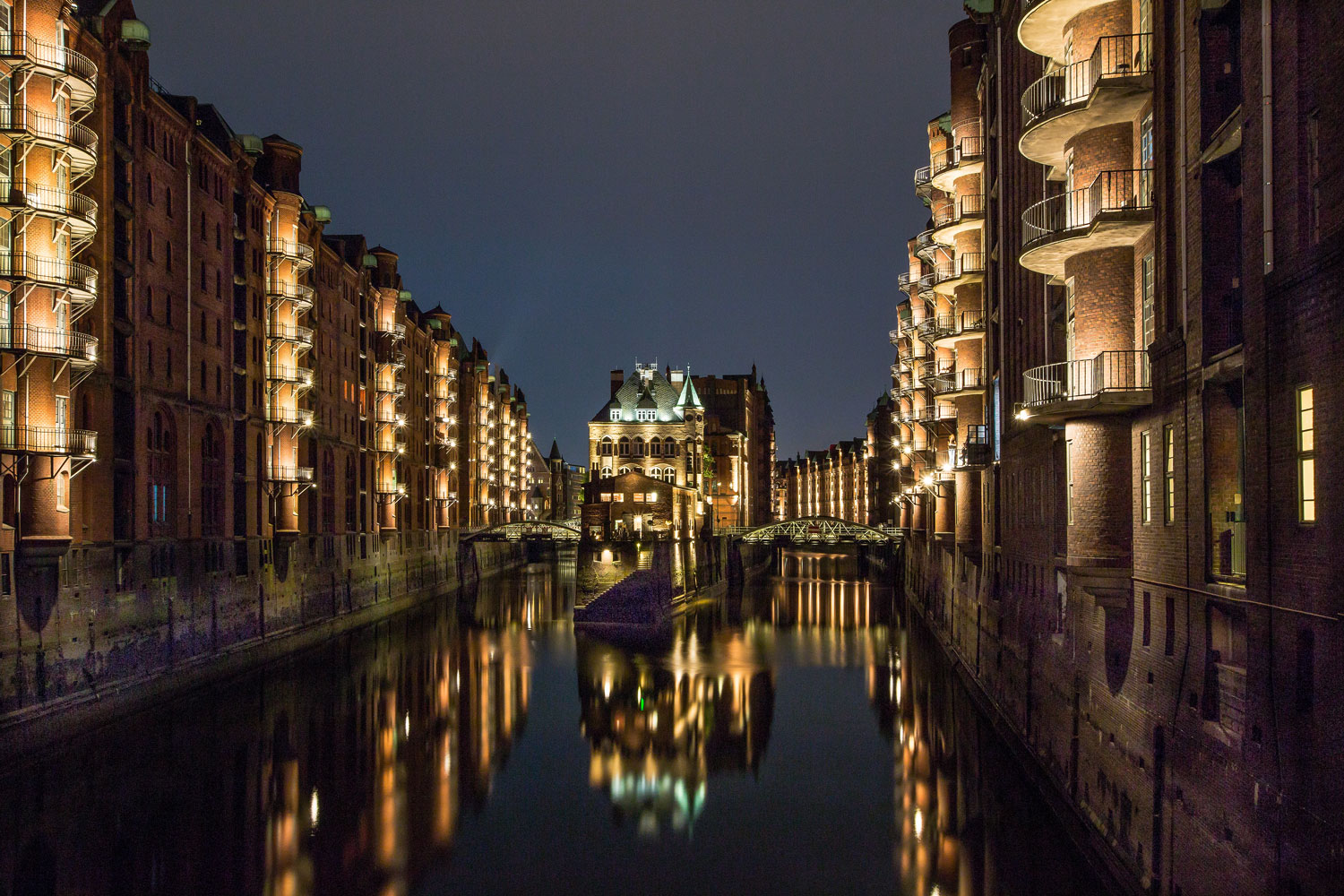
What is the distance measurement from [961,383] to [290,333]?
98.5ft

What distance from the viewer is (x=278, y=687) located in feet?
130

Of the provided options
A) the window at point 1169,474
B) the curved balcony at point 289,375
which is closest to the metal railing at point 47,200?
the curved balcony at point 289,375

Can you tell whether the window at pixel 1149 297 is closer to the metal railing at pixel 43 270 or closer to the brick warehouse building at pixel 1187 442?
the brick warehouse building at pixel 1187 442

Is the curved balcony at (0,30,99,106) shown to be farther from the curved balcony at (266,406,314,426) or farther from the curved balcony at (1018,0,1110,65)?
the curved balcony at (1018,0,1110,65)

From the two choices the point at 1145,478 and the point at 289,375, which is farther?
the point at 289,375

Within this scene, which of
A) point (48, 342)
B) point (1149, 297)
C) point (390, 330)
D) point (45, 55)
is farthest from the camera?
point (390, 330)

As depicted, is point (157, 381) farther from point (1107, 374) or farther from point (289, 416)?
point (1107, 374)

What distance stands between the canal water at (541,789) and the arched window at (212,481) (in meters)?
6.20

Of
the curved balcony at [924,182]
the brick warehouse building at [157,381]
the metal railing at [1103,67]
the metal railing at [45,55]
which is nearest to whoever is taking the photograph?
the metal railing at [1103,67]

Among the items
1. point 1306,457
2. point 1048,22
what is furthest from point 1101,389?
point 1048,22

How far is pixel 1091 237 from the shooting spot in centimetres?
1866

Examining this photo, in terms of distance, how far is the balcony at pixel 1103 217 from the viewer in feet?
58.5

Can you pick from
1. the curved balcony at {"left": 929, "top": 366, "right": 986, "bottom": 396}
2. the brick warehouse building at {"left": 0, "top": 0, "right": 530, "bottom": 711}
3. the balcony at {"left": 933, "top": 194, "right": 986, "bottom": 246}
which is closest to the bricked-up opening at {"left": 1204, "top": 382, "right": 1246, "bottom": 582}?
the curved balcony at {"left": 929, "top": 366, "right": 986, "bottom": 396}

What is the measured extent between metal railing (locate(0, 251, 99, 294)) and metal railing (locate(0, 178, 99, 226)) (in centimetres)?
126
